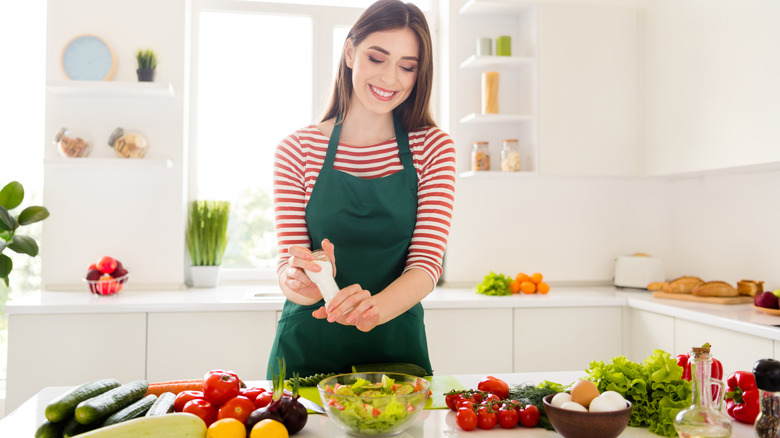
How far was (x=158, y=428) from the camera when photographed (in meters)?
0.97

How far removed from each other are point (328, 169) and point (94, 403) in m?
0.79

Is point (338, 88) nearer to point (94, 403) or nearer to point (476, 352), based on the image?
point (94, 403)

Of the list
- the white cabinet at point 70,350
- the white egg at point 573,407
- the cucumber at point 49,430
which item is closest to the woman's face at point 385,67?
the white egg at point 573,407

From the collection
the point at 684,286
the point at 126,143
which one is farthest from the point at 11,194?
the point at 684,286

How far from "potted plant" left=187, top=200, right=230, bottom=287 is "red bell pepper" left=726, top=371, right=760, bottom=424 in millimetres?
2565

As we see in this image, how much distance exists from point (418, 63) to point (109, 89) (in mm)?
1991

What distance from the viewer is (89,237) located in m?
3.11

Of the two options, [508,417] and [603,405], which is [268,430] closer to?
[508,417]

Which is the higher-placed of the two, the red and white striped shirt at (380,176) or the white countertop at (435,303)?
the red and white striped shirt at (380,176)

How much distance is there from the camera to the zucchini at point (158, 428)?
95 cm

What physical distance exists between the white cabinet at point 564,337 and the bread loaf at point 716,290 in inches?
14.0

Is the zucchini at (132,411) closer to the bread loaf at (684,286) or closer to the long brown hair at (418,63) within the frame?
the long brown hair at (418,63)

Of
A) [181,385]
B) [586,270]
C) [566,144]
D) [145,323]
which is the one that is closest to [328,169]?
[181,385]

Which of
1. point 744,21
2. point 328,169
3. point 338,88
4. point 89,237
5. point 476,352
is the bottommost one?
point 476,352
